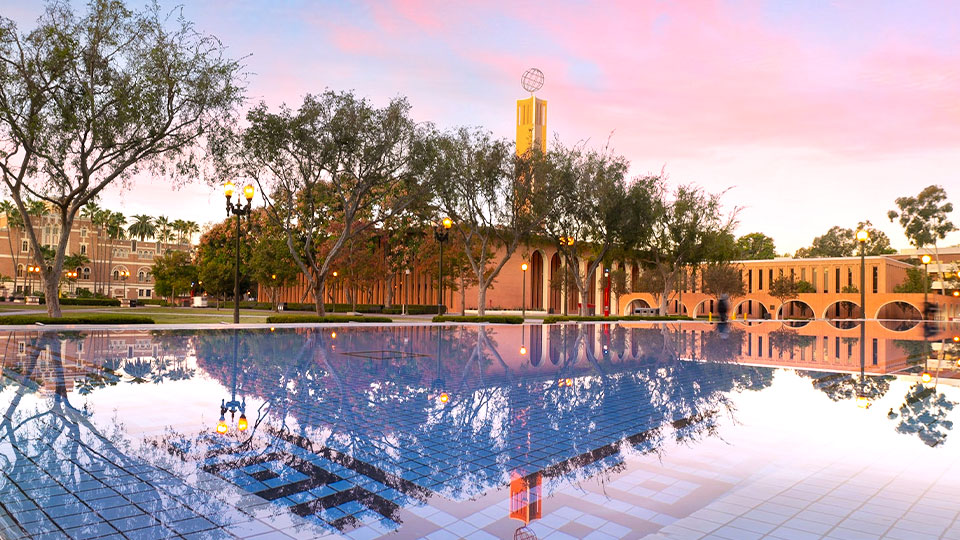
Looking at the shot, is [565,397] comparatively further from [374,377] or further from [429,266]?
[429,266]

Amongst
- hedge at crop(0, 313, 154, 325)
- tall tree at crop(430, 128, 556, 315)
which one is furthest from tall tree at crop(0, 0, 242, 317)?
tall tree at crop(430, 128, 556, 315)

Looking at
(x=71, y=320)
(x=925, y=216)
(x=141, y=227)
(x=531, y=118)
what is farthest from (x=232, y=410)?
(x=141, y=227)

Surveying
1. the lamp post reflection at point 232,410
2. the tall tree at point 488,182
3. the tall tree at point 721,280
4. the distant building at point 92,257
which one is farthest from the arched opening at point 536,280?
the distant building at point 92,257

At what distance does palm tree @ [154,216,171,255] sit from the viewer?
397ft

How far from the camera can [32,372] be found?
11.3 metres

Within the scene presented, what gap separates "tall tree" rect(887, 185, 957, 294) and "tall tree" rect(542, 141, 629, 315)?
52.8 m

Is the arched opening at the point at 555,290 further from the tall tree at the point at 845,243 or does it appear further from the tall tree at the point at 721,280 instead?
the tall tree at the point at 845,243

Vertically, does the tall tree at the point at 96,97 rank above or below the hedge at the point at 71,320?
above

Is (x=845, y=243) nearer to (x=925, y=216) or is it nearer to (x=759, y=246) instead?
(x=759, y=246)

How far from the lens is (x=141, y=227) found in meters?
124

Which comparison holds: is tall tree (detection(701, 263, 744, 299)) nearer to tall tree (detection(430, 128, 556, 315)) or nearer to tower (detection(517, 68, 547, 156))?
tall tree (detection(430, 128, 556, 315))

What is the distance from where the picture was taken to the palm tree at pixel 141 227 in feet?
406

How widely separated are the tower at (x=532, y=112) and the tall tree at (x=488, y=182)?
69108 millimetres

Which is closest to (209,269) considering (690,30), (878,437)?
(690,30)
